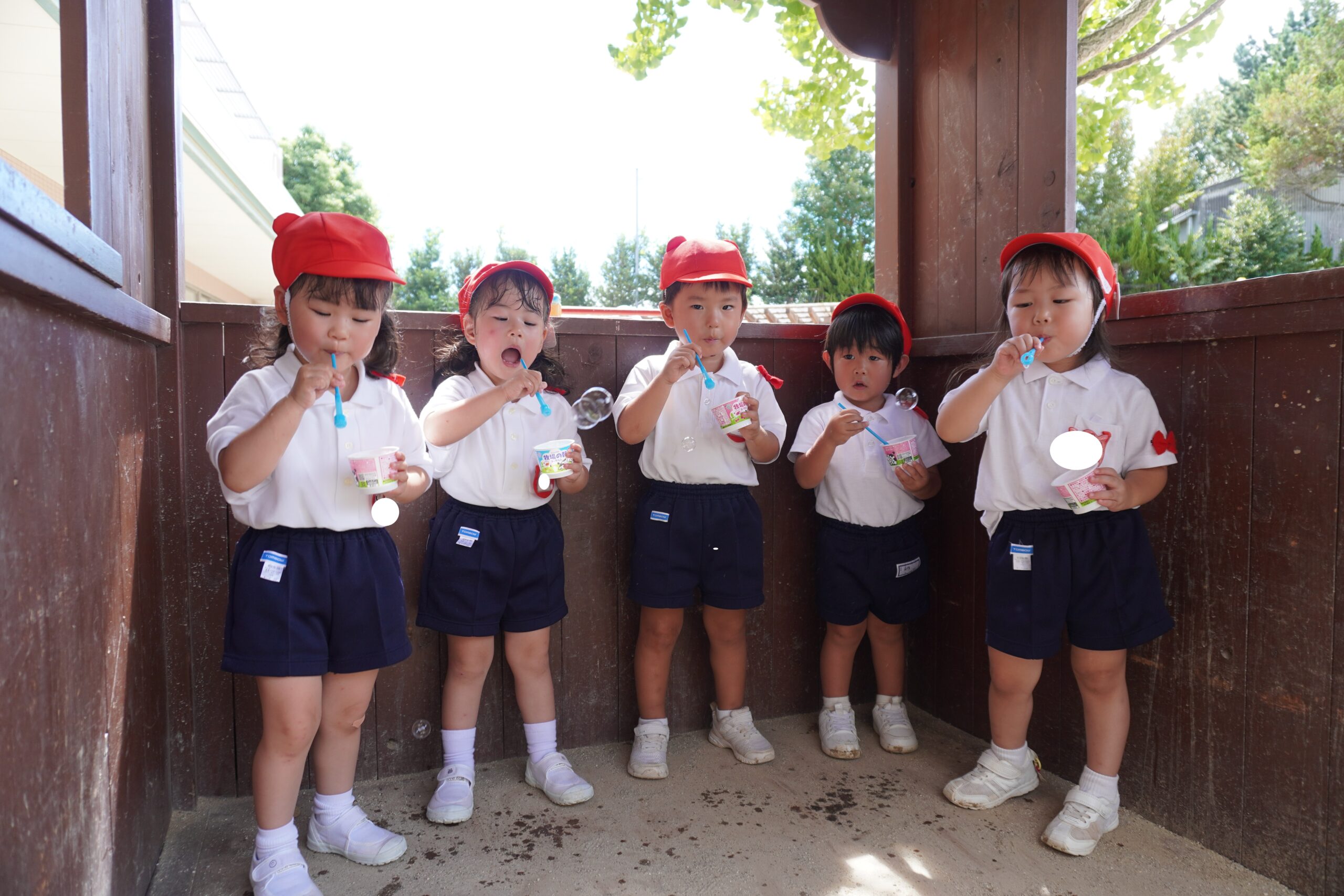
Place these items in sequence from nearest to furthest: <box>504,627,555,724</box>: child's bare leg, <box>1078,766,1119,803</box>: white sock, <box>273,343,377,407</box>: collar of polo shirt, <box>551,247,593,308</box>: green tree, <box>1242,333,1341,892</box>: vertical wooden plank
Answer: <box>1242,333,1341,892</box>: vertical wooden plank
<box>273,343,377,407</box>: collar of polo shirt
<box>1078,766,1119,803</box>: white sock
<box>504,627,555,724</box>: child's bare leg
<box>551,247,593,308</box>: green tree

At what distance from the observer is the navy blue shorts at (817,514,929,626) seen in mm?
2590

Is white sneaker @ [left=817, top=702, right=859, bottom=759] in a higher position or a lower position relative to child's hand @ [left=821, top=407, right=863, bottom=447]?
lower

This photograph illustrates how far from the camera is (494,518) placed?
221 cm

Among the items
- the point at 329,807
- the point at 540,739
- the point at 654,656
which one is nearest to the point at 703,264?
the point at 654,656

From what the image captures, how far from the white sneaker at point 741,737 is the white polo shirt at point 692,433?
0.77m

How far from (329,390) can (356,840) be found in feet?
3.51

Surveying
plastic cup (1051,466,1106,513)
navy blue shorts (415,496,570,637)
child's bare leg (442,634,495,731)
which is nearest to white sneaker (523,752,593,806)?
child's bare leg (442,634,495,731)

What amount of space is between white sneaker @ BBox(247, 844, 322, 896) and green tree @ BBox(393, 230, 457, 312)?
30.8m

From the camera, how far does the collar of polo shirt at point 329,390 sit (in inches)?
71.7

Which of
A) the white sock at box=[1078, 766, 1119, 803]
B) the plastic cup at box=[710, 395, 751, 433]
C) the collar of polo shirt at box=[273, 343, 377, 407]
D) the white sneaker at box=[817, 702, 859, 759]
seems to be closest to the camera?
the collar of polo shirt at box=[273, 343, 377, 407]

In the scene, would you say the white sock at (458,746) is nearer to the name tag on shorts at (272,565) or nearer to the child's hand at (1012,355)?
the name tag on shorts at (272,565)

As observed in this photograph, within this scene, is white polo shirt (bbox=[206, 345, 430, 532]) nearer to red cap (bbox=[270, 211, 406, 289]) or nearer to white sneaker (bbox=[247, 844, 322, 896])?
red cap (bbox=[270, 211, 406, 289])

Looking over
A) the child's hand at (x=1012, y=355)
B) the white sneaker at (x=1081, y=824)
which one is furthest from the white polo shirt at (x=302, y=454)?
the white sneaker at (x=1081, y=824)

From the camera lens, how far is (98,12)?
1609mm
